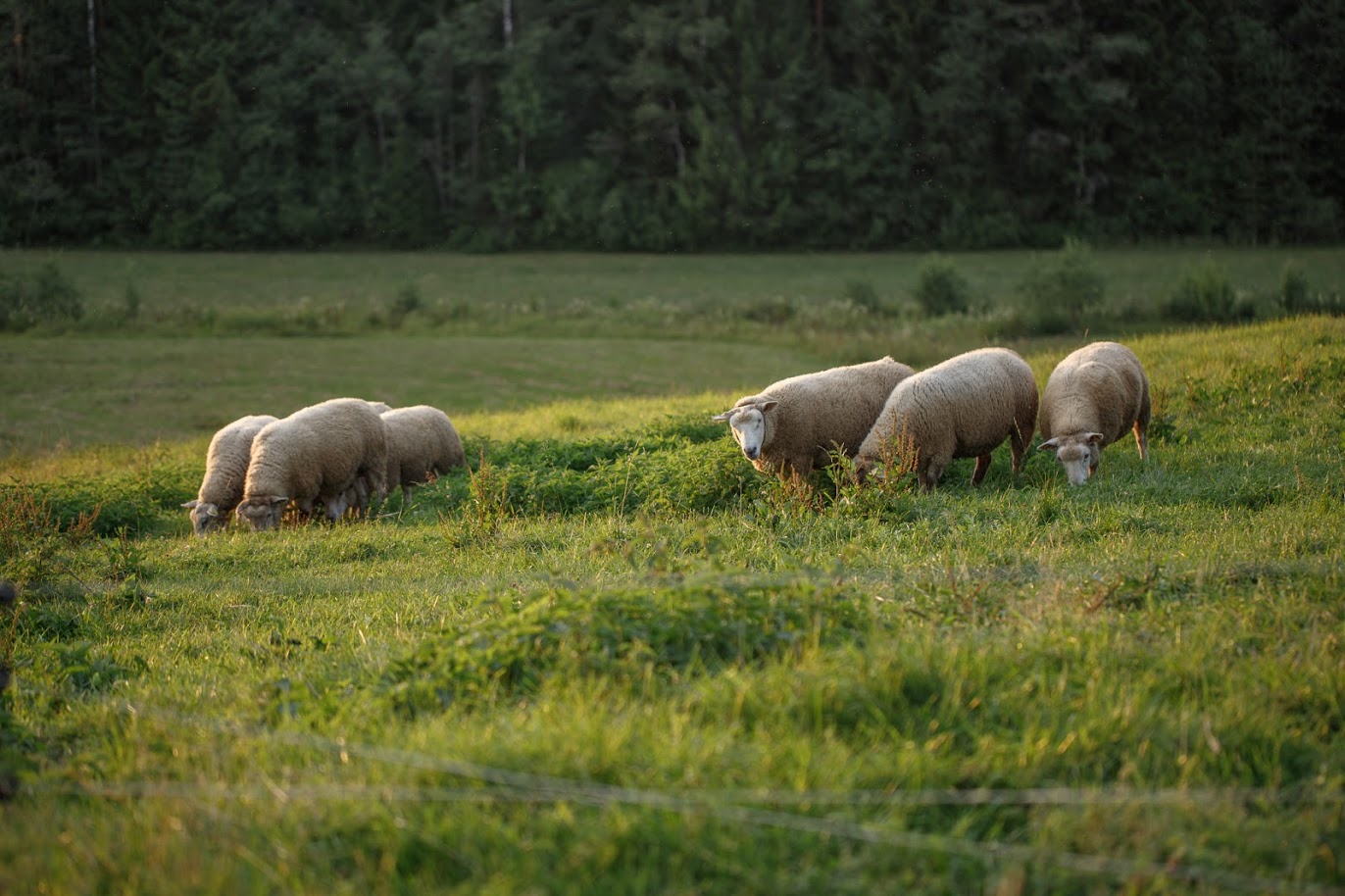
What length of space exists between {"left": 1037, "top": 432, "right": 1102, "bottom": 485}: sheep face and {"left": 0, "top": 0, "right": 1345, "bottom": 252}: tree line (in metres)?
54.3

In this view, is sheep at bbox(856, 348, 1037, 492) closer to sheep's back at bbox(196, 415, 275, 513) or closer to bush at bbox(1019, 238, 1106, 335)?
sheep's back at bbox(196, 415, 275, 513)

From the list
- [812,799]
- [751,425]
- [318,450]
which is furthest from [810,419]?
[812,799]

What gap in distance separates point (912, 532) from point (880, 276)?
49.0 metres

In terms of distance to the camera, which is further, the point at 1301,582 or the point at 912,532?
the point at 912,532

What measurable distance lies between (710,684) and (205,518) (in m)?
10.2

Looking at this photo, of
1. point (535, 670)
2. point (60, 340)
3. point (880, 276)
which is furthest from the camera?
point (880, 276)

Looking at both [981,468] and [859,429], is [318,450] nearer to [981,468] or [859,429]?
[859,429]

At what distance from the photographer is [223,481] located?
568 inches

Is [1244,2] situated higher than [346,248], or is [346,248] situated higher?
[1244,2]

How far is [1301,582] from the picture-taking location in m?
6.77

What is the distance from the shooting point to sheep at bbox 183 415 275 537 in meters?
13.9

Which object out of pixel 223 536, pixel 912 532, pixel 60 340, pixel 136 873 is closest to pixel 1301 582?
pixel 912 532

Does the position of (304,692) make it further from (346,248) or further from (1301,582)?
(346,248)

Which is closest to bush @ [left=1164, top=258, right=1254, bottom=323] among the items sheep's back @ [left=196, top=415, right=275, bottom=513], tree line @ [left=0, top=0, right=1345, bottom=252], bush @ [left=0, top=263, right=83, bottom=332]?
sheep's back @ [left=196, top=415, right=275, bottom=513]
